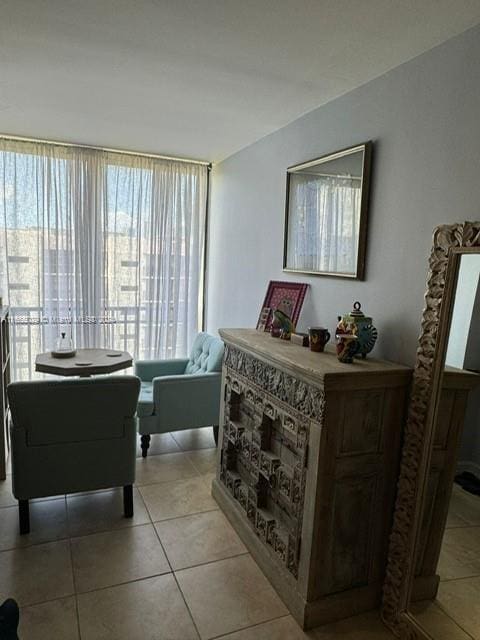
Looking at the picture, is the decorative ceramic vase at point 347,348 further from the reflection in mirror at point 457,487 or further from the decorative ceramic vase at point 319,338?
the reflection in mirror at point 457,487

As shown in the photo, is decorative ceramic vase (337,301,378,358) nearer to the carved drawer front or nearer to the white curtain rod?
the carved drawer front

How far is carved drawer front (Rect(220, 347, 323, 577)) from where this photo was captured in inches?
77.2

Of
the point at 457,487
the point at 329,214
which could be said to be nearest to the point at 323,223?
the point at 329,214

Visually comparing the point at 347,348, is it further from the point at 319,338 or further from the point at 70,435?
the point at 70,435

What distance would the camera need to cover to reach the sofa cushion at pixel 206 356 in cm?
361

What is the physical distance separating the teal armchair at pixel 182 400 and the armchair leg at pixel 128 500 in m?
0.77

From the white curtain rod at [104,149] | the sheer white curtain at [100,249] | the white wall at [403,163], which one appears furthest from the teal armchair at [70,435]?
the white curtain rod at [104,149]

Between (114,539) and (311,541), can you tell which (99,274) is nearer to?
(114,539)

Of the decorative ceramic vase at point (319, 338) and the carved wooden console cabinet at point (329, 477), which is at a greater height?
the decorative ceramic vase at point (319, 338)

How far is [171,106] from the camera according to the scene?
2859 mm

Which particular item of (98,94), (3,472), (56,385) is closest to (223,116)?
(98,94)

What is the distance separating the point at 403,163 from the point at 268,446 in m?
1.57

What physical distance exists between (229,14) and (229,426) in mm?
2123

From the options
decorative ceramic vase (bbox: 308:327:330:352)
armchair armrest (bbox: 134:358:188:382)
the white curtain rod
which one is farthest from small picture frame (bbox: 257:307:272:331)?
the white curtain rod
